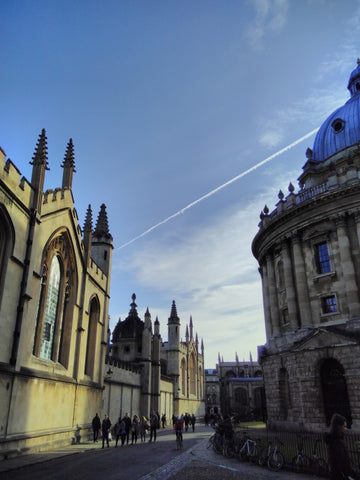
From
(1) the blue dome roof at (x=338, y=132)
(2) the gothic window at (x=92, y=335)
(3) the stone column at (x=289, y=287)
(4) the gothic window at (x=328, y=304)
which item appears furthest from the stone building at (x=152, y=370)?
(1) the blue dome roof at (x=338, y=132)

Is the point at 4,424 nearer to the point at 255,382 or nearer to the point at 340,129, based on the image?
the point at 340,129

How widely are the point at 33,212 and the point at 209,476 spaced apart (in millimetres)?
12483

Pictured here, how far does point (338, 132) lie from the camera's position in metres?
33.9

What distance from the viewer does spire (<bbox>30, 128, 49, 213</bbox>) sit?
56.8ft

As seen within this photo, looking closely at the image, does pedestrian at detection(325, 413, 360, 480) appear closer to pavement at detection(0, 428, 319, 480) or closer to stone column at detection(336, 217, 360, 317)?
pavement at detection(0, 428, 319, 480)

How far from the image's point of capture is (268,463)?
1220 cm

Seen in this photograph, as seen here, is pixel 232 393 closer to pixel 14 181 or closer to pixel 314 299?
pixel 314 299

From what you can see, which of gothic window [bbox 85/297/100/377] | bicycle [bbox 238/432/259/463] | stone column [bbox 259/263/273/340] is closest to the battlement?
gothic window [bbox 85/297/100/377]

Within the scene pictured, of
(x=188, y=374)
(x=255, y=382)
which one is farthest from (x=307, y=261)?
(x=255, y=382)

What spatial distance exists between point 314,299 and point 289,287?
2124mm

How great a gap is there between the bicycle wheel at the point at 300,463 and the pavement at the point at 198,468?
0.92 feet

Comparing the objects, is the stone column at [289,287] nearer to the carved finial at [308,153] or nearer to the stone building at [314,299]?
the stone building at [314,299]

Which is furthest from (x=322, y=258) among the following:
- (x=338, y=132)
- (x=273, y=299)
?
(x=338, y=132)

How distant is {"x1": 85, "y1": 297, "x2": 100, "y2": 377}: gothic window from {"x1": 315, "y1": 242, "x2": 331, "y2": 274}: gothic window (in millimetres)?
16030
